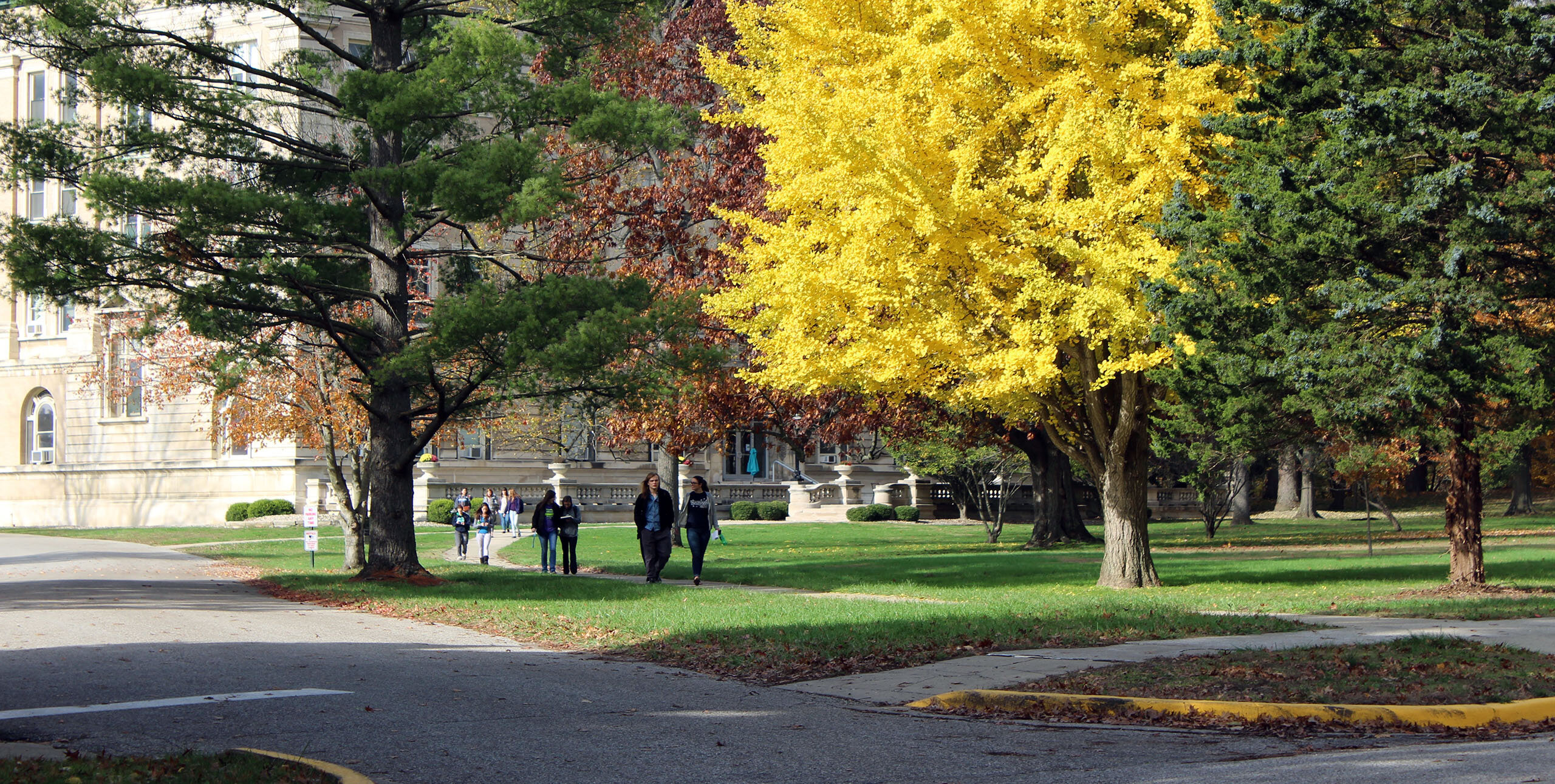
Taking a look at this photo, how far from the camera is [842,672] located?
11.6m

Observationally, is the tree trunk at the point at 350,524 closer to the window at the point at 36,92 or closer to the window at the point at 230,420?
the window at the point at 230,420

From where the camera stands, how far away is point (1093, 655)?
11.7 m

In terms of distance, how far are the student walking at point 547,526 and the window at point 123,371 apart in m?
13.8

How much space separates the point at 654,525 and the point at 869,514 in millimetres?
28389

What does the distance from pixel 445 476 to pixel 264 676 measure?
43.1 m

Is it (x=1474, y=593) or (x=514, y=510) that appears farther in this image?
(x=514, y=510)

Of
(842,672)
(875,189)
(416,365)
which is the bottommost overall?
(842,672)

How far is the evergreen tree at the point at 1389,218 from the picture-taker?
16.4 m

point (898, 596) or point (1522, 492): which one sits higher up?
point (1522, 492)

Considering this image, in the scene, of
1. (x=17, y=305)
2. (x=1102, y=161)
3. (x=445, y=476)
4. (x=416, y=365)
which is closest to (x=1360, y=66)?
(x=1102, y=161)

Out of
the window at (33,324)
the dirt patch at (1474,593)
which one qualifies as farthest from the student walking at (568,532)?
the window at (33,324)

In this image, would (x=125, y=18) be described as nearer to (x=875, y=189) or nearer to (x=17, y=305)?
(x=875, y=189)

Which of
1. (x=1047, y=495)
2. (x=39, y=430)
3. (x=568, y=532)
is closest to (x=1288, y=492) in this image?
(x=1047, y=495)

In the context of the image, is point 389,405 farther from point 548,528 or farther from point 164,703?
point 164,703
